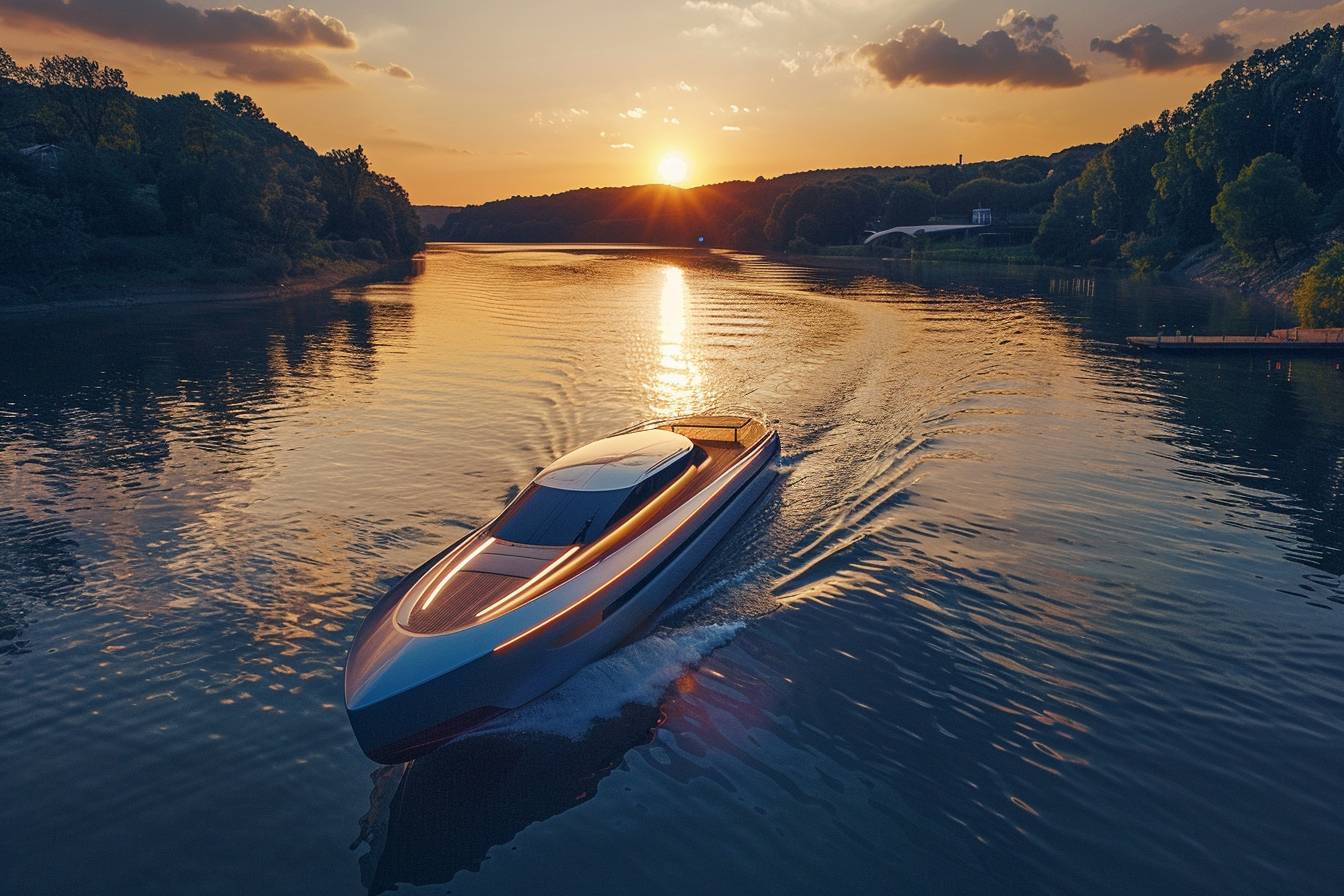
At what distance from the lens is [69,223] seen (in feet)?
228

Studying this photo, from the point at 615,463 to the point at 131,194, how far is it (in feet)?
325

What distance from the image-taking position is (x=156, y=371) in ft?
133

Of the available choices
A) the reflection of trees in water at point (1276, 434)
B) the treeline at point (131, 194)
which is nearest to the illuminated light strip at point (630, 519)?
the reflection of trees in water at point (1276, 434)

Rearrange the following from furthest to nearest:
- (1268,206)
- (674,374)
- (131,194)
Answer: (131,194)
(1268,206)
(674,374)

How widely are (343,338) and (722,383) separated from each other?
31.7m

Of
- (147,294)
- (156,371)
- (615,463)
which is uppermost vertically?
(147,294)

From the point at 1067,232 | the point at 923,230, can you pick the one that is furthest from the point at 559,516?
the point at 923,230

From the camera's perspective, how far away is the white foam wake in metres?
11.7

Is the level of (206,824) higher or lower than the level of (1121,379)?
lower

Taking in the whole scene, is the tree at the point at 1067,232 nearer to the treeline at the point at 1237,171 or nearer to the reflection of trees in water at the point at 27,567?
the treeline at the point at 1237,171

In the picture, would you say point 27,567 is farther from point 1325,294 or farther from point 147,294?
point 147,294

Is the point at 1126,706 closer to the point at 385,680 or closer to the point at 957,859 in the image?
the point at 957,859

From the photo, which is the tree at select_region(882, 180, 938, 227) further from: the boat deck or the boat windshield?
the boat windshield

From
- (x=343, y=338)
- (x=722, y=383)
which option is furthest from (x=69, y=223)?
(x=722, y=383)
